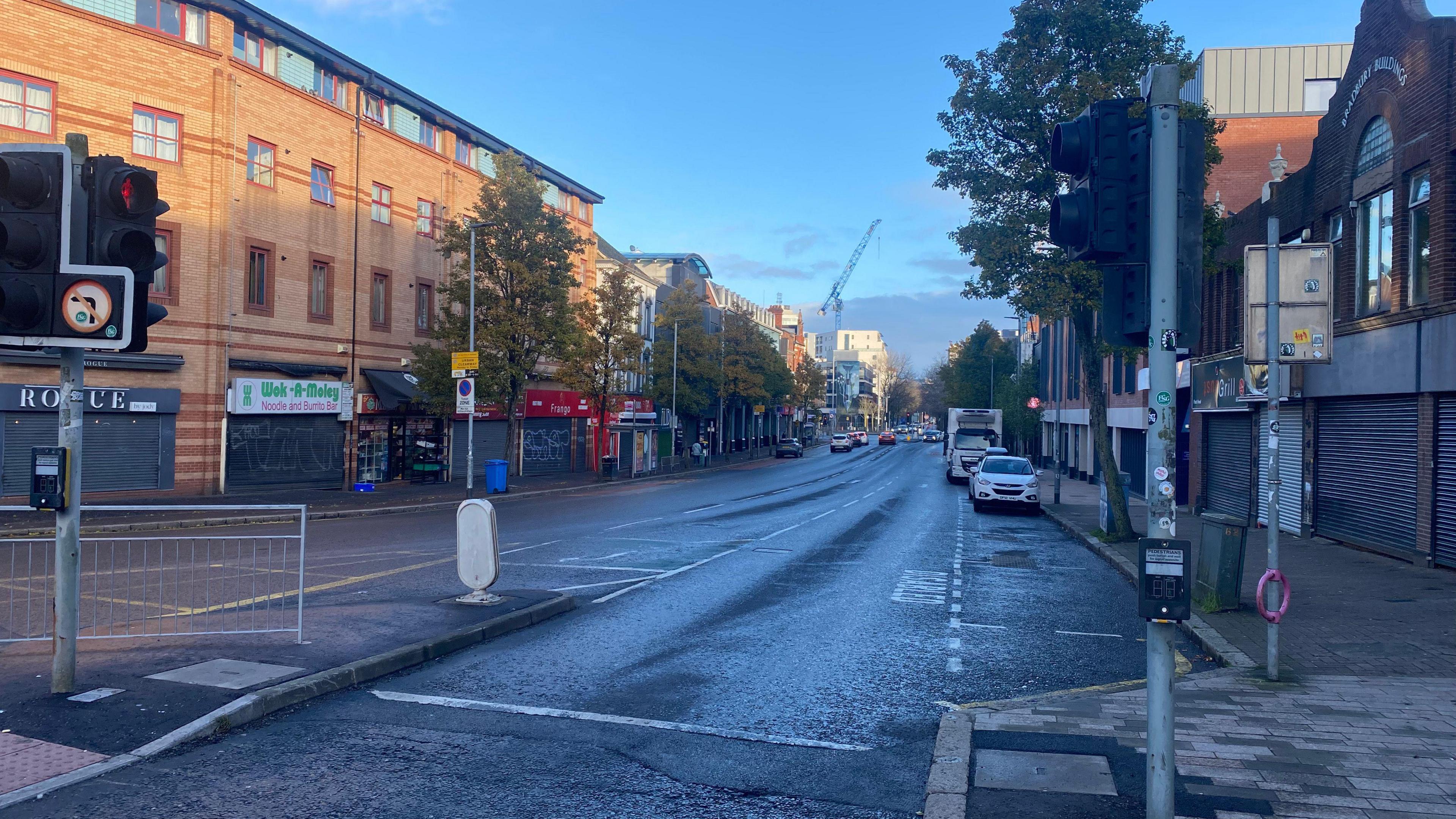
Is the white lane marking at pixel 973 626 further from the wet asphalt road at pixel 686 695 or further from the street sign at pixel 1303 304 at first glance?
the street sign at pixel 1303 304

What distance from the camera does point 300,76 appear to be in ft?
95.5

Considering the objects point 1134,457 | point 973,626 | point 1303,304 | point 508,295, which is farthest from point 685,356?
point 1303,304

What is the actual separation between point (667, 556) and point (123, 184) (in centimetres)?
1034

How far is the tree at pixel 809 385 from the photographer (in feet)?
306

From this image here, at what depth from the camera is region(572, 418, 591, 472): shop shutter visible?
153 ft

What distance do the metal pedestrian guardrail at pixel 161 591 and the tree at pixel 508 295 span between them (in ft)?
58.7

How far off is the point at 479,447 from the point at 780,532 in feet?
72.1

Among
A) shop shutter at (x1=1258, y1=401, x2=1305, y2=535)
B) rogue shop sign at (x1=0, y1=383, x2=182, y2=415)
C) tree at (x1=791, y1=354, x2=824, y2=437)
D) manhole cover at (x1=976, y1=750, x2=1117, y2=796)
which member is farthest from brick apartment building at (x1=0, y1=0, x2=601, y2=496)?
tree at (x1=791, y1=354, x2=824, y2=437)

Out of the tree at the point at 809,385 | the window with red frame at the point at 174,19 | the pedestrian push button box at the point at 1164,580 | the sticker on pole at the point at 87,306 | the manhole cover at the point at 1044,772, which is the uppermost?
the window with red frame at the point at 174,19

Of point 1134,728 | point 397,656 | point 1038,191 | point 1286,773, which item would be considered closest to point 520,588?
point 397,656

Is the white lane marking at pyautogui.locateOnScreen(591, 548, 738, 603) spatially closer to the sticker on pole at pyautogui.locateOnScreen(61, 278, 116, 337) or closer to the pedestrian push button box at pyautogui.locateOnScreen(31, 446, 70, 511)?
the pedestrian push button box at pyautogui.locateOnScreen(31, 446, 70, 511)

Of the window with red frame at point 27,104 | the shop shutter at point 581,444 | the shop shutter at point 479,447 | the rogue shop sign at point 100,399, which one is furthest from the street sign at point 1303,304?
the shop shutter at point 581,444

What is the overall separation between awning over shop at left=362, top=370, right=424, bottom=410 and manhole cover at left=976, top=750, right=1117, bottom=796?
28838 mm

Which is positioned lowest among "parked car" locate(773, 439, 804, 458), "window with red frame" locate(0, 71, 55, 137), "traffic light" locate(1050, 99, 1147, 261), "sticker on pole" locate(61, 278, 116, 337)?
"parked car" locate(773, 439, 804, 458)
